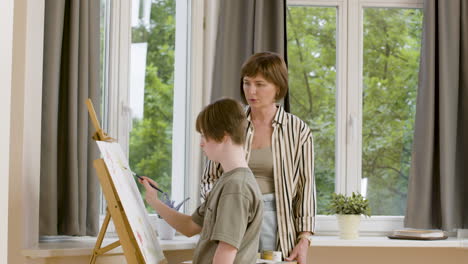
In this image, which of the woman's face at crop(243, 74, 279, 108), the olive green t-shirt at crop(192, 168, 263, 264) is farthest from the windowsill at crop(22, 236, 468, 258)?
the woman's face at crop(243, 74, 279, 108)

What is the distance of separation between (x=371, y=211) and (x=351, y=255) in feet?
1.10

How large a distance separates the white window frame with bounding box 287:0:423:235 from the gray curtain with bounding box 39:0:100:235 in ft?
4.43

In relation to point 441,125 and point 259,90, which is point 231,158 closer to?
point 259,90

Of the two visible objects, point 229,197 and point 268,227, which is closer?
point 229,197

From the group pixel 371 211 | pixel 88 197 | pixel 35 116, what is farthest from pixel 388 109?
pixel 35 116

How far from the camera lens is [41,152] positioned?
2.46 m

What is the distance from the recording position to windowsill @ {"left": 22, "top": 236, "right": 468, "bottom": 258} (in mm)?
2287

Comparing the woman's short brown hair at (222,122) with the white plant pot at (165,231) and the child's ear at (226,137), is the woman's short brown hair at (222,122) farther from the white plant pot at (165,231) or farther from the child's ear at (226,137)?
the white plant pot at (165,231)

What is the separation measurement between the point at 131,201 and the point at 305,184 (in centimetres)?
79

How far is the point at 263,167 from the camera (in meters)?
2.43

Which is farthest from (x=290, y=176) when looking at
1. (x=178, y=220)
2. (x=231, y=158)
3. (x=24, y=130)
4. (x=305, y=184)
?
(x=24, y=130)

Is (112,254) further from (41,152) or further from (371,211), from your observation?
(371,211)

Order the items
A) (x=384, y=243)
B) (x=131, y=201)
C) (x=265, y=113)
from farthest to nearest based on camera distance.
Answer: (x=384, y=243) → (x=265, y=113) → (x=131, y=201)

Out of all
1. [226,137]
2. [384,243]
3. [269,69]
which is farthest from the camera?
[384,243]
